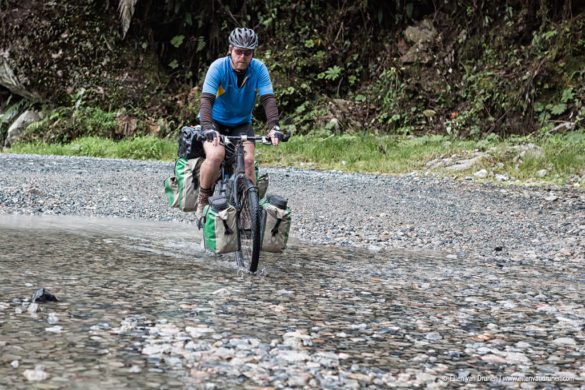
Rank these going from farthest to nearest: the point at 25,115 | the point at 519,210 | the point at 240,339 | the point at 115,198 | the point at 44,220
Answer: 1. the point at 25,115
2. the point at 115,198
3. the point at 519,210
4. the point at 44,220
5. the point at 240,339

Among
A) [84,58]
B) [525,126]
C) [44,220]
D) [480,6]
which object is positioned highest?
[480,6]

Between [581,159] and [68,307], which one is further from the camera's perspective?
[581,159]

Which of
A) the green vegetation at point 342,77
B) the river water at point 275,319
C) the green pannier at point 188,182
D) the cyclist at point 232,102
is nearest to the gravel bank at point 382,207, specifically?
the river water at point 275,319

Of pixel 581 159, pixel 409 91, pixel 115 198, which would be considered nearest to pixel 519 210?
pixel 581 159

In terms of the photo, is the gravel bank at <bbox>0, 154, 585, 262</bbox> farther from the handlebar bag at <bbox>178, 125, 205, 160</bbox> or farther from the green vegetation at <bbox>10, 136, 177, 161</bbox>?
the green vegetation at <bbox>10, 136, 177, 161</bbox>

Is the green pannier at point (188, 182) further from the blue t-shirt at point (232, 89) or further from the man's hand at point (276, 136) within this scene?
the man's hand at point (276, 136)

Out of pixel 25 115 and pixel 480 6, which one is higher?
pixel 480 6

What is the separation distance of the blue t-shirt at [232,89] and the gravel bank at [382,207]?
70.4 inches

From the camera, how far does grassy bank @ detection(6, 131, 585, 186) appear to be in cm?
1323

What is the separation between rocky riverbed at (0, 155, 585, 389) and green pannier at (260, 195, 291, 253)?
0.24 m

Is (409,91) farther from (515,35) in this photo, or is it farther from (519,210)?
(519,210)

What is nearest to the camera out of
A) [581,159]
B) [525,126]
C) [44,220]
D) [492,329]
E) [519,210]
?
[492,329]

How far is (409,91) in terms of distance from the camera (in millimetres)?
21047

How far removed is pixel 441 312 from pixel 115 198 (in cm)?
674
